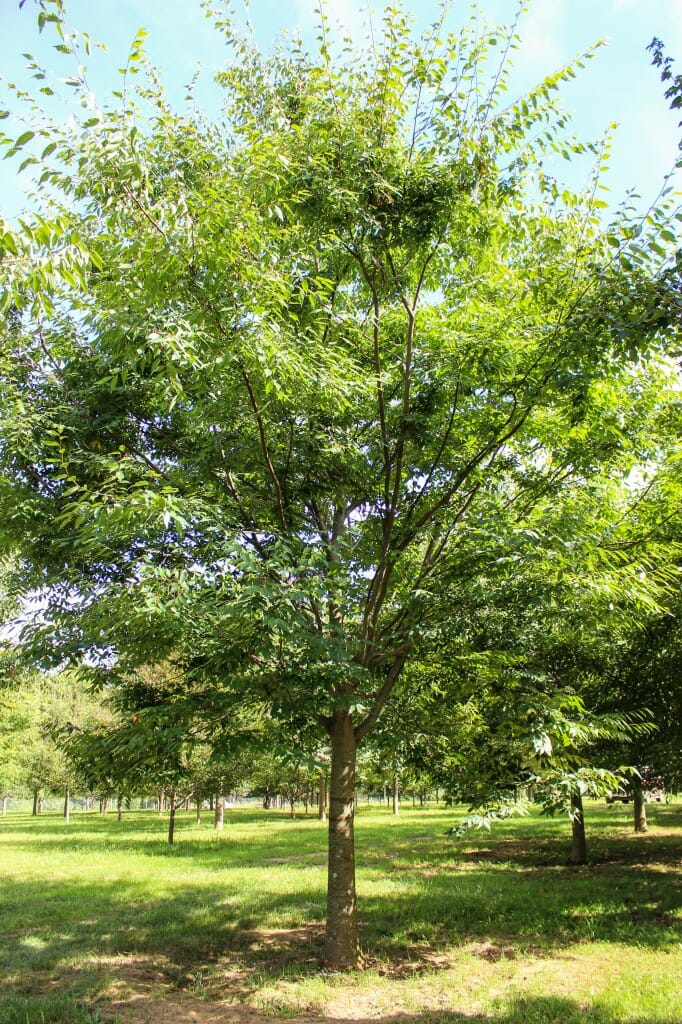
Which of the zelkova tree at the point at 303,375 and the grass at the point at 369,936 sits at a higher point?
the zelkova tree at the point at 303,375

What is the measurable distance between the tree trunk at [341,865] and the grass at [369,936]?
0.35 metres

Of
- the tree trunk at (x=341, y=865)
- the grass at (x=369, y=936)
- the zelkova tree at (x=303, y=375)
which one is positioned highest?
the zelkova tree at (x=303, y=375)

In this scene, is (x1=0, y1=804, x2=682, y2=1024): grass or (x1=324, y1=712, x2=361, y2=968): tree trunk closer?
(x1=0, y1=804, x2=682, y2=1024): grass

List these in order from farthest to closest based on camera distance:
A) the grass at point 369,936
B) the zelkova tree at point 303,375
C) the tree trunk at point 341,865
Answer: the tree trunk at point 341,865, the grass at point 369,936, the zelkova tree at point 303,375

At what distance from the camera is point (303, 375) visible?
5336 mm

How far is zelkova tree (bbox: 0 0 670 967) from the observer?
492 cm

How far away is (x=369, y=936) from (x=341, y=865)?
235 centimetres

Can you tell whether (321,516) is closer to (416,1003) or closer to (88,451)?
(88,451)

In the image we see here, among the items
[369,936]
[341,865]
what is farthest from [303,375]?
[369,936]

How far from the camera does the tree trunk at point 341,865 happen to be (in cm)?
763

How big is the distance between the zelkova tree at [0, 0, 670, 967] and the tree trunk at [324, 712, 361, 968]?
0.03 meters

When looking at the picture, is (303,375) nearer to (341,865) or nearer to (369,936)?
(341,865)

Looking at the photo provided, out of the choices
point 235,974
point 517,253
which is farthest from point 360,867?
point 517,253

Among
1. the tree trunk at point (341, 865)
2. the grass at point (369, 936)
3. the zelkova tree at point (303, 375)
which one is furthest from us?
the tree trunk at point (341, 865)
